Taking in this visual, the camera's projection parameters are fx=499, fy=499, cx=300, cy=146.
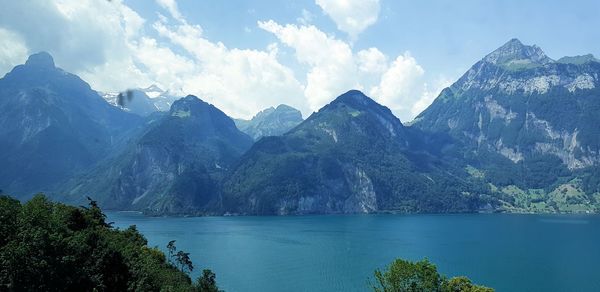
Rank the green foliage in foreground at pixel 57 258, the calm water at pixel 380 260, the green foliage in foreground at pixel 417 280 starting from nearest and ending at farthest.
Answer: the green foliage in foreground at pixel 57 258 → the green foliage in foreground at pixel 417 280 → the calm water at pixel 380 260

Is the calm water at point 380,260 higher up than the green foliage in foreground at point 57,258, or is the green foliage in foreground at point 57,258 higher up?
the green foliage in foreground at point 57,258

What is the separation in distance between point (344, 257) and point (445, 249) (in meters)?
36.7

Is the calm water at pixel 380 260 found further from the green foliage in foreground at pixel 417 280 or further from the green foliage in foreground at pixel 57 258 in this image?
the green foliage in foreground at pixel 417 280

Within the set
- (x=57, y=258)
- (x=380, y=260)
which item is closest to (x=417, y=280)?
(x=57, y=258)

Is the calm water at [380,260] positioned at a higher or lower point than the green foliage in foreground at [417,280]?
lower

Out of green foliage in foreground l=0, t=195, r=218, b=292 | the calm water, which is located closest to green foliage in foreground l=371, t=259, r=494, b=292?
green foliage in foreground l=0, t=195, r=218, b=292

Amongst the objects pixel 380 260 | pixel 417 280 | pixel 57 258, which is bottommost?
pixel 380 260

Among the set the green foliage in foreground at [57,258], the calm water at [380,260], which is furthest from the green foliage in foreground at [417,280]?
the calm water at [380,260]

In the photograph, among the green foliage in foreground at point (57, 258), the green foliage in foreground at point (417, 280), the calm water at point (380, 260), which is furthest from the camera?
the calm water at point (380, 260)

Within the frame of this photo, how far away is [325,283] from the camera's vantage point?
114 m

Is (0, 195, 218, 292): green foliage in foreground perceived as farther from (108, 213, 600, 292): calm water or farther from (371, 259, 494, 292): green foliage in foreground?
(108, 213, 600, 292): calm water

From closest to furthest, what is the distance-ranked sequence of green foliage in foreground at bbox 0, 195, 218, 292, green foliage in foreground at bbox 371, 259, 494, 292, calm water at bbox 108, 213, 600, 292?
green foliage in foreground at bbox 0, 195, 218, 292
green foliage in foreground at bbox 371, 259, 494, 292
calm water at bbox 108, 213, 600, 292

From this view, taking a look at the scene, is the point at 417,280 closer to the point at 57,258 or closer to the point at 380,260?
the point at 57,258

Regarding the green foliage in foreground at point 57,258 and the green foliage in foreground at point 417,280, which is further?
the green foliage in foreground at point 417,280
